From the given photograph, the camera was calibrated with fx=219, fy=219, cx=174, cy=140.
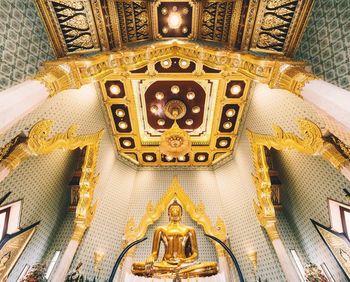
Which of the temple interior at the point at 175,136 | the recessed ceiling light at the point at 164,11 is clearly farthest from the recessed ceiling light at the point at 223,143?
the recessed ceiling light at the point at 164,11

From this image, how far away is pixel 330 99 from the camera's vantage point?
3.56 m

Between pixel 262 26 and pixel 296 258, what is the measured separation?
7160mm

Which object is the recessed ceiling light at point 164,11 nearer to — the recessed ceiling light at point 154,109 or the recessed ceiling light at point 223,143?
the recessed ceiling light at point 154,109

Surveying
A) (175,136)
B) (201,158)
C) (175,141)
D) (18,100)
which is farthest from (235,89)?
(18,100)

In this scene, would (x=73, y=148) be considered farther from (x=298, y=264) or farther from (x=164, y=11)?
(x=298, y=264)

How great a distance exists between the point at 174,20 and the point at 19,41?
12.4ft

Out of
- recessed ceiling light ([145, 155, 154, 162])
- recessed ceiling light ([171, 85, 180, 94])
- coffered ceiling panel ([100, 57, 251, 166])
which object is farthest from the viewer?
recessed ceiling light ([145, 155, 154, 162])

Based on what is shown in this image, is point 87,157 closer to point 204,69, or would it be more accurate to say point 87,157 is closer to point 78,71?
point 78,71

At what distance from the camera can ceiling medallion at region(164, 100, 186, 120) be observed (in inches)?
323

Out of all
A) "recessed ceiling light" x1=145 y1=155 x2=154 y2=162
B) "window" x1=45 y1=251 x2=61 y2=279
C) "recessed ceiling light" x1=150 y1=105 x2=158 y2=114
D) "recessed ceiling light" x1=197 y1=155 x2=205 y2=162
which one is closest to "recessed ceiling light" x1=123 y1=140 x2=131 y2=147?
"recessed ceiling light" x1=145 y1=155 x2=154 y2=162

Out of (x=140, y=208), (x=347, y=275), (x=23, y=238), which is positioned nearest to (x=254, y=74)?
(x=347, y=275)

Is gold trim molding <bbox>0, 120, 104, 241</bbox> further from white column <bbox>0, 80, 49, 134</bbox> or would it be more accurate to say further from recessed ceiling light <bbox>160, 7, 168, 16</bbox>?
recessed ceiling light <bbox>160, 7, 168, 16</bbox>

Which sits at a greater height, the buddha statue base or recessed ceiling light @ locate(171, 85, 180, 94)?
recessed ceiling light @ locate(171, 85, 180, 94)

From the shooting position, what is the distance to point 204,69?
707cm
